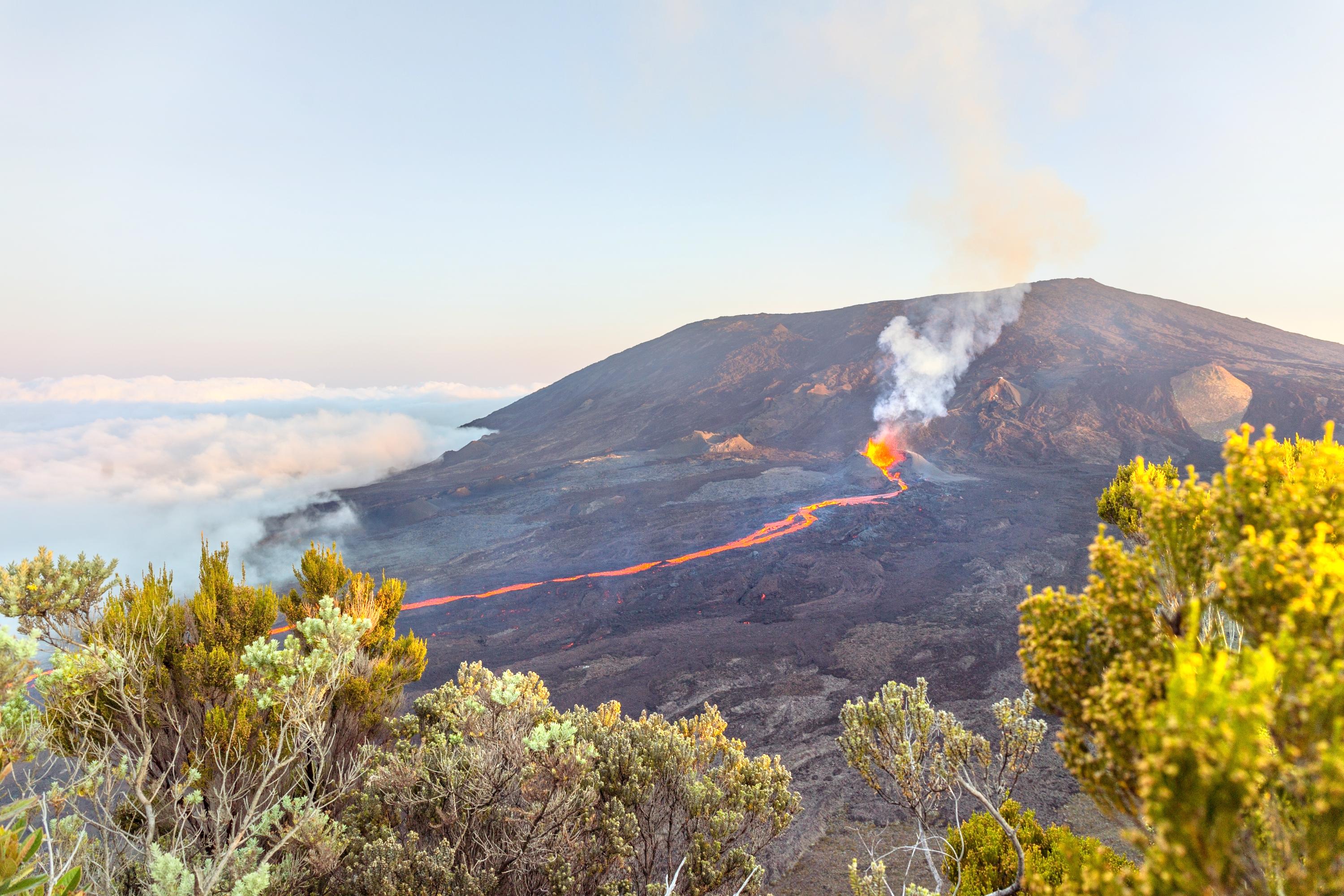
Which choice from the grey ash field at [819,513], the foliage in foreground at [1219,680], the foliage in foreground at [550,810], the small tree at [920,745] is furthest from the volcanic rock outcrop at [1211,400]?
the foliage in foreground at [1219,680]

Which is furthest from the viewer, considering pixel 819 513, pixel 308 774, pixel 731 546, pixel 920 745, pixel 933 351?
pixel 933 351

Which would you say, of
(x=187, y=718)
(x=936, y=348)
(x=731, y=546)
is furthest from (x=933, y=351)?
(x=187, y=718)

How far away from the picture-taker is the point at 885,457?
47188mm

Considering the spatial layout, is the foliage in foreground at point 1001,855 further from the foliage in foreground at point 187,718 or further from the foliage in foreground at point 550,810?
the foliage in foreground at point 187,718

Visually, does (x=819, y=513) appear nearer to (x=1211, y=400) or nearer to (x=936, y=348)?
(x=1211, y=400)

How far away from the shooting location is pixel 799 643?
65.6 feet

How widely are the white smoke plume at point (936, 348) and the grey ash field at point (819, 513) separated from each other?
5.99 feet

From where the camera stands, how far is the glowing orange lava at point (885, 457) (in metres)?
42.8

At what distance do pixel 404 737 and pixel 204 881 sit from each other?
14.2ft

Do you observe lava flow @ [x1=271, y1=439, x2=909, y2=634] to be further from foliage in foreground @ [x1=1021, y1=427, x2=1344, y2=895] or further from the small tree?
foliage in foreground @ [x1=1021, y1=427, x2=1344, y2=895]

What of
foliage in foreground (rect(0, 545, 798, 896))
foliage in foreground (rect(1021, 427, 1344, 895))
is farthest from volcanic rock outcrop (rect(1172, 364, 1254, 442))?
foliage in foreground (rect(1021, 427, 1344, 895))

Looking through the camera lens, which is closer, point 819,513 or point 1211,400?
point 819,513

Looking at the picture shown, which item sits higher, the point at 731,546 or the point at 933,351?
the point at 933,351

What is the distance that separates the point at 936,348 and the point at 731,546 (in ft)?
152
